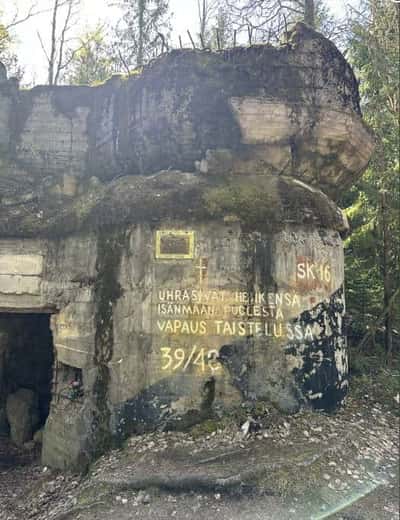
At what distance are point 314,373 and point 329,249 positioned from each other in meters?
1.81

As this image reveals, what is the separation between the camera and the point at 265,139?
7227mm

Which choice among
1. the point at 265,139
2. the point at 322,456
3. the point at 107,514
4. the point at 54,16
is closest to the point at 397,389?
the point at 322,456

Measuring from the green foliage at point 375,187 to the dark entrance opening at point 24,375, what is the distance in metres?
6.95

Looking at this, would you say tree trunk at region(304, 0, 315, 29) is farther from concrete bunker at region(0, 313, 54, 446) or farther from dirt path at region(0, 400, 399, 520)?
dirt path at region(0, 400, 399, 520)

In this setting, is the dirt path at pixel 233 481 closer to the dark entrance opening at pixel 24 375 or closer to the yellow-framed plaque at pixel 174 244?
the dark entrance opening at pixel 24 375

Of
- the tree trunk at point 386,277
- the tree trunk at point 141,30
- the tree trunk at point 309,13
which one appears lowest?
the tree trunk at point 386,277

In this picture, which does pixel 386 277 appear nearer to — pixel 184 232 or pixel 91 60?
pixel 184 232

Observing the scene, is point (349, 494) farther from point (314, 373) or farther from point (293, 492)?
point (314, 373)

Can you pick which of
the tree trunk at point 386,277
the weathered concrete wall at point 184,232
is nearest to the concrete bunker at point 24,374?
→ the weathered concrete wall at point 184,232

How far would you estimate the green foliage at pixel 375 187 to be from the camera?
1066cm

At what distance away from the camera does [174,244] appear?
6523 mm

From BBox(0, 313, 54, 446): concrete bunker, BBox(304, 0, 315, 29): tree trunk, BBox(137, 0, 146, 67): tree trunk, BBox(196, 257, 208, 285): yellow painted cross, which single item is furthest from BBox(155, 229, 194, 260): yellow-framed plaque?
BBox(137, 0, 146, 67): tree trunk

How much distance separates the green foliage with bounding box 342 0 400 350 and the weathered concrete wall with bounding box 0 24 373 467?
9.63ft

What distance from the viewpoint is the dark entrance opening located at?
8383 millimetres
